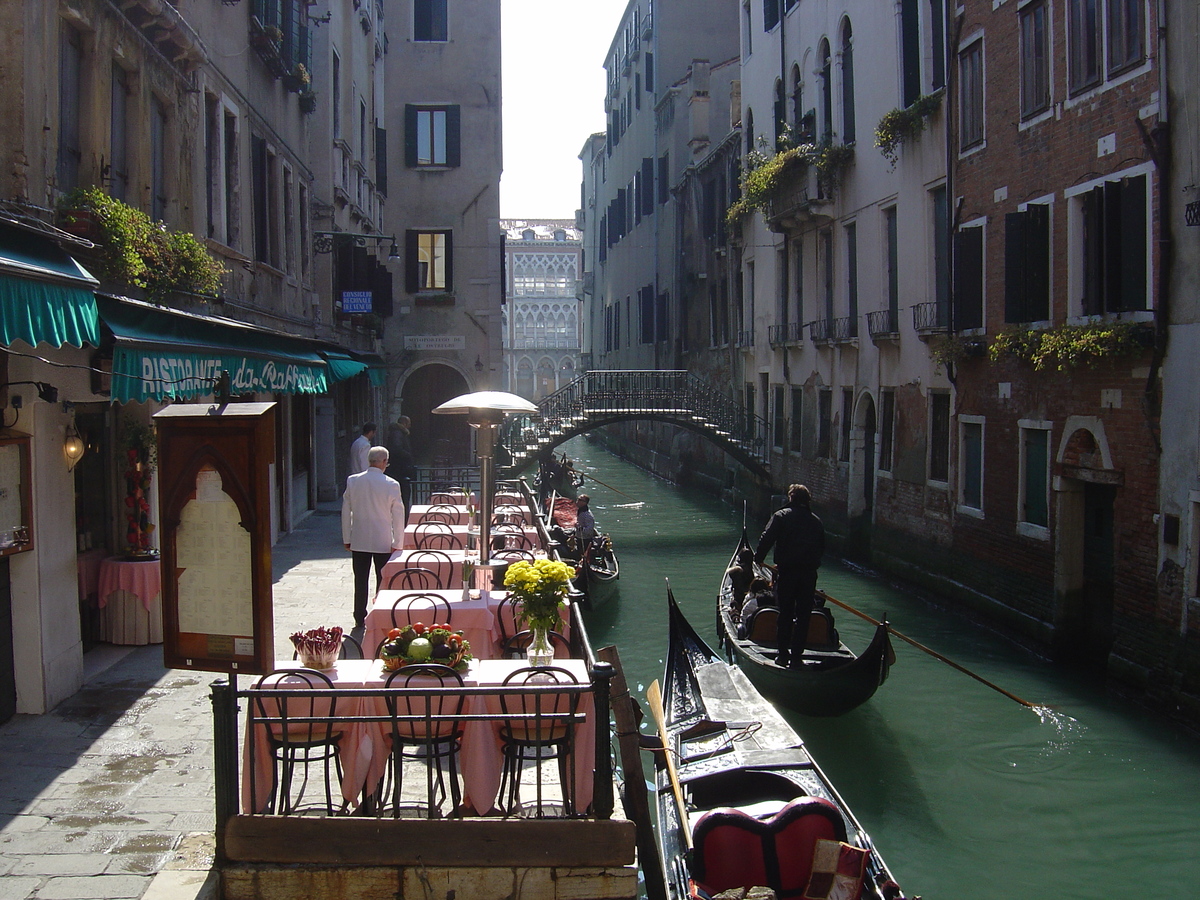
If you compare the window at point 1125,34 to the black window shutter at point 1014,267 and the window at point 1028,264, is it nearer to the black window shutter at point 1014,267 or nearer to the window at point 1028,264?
the window at point 1028,264

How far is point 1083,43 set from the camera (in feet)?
32.3

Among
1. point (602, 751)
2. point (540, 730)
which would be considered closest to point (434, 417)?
point (540, 730)

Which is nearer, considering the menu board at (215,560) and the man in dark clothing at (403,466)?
the menu board at (215,560)

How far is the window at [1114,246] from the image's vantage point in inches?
352

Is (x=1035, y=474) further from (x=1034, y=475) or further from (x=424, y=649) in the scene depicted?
(x=424, y=649)

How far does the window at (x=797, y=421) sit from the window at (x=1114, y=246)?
362 inches

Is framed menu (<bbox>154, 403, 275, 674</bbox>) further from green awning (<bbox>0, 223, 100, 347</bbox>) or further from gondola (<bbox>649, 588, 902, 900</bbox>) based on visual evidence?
gondola (<bbox>649, 588, 902, 900</bbox>)

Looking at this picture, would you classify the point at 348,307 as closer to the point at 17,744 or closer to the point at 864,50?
the point at 864,50

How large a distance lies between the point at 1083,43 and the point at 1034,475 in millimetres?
4025

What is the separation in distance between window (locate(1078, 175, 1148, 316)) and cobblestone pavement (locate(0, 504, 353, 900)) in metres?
7.19

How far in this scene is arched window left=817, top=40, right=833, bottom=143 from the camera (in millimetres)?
17448

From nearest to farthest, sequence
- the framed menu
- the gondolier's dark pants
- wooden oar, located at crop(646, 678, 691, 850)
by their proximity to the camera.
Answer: the framed menu → wooden oar, located at crop(646, 678, 691, 850) → the gondolier's dark pants

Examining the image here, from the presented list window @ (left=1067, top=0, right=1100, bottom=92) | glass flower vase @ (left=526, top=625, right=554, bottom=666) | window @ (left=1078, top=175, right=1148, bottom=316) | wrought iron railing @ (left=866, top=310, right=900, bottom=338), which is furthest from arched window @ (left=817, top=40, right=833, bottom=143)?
glass flower vase @ (left=526, top=625, right=554, bottom=666)

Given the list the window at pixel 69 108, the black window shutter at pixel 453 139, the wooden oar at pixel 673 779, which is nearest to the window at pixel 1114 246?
the wooden oar at pixel 673 779
